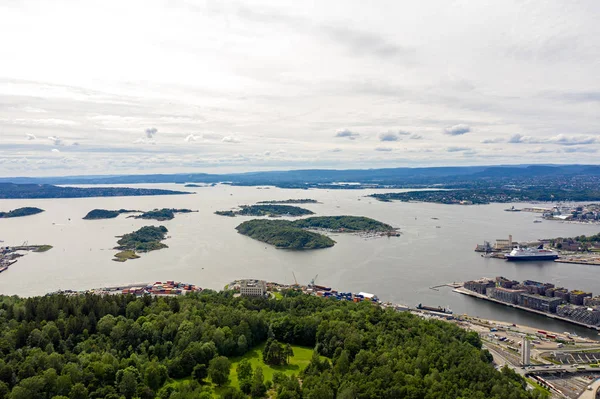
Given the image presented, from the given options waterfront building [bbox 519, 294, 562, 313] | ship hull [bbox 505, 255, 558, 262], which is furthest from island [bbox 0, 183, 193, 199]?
waterfront building [bbox 519, 294, 562, 313]

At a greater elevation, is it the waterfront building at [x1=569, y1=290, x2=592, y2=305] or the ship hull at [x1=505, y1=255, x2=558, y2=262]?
the waterfront building at [x1=569, y1=290, x2=592, y2=305]

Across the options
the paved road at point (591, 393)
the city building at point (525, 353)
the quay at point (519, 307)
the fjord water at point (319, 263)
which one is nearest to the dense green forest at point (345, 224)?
the fjord water at point (319, 263)

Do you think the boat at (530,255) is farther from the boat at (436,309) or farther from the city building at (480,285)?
the boat at (436,309)

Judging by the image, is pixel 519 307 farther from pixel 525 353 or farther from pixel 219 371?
pixel 219 371

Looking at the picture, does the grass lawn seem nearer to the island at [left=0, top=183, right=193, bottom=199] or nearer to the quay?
the quay

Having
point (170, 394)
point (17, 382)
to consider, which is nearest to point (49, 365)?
point (17, 382)

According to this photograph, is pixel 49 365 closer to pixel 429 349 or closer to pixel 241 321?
pixel 241 321
